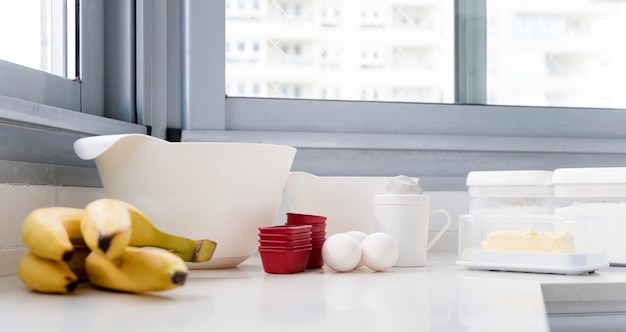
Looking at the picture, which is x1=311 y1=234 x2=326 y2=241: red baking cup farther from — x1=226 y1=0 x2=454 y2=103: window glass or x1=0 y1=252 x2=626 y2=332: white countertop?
x1=226 y1=0 x2=454 y2=103: window glass

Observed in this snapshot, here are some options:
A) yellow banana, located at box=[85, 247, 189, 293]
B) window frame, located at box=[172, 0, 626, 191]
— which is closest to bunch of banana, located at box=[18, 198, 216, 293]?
yellow banana, located at box=[85, 247, 189, 293]

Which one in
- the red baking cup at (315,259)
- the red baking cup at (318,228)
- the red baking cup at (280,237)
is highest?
the red baking cup at (318,228)

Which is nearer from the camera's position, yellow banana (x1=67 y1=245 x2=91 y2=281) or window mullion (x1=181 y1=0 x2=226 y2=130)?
yellow banana (x1=67 y1=245 x2=91 y2=281)

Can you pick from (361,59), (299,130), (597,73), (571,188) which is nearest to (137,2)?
(299,130)

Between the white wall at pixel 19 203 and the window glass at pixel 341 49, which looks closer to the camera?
the white wall at pixel 19 203

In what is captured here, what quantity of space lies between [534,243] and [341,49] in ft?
2.58

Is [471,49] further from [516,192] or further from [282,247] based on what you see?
[282,247]

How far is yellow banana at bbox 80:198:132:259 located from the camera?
0.69m

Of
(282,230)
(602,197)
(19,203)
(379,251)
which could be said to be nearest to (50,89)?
(19,203)

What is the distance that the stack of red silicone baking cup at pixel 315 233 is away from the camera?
1047mm

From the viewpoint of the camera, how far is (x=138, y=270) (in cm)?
73

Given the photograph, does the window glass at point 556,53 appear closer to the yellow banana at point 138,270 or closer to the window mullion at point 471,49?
the window mullion at point 471,49

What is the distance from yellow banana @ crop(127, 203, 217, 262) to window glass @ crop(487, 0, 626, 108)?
1036 mm

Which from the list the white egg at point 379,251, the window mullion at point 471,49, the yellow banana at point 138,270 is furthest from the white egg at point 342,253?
the window mullion at point 471,49
